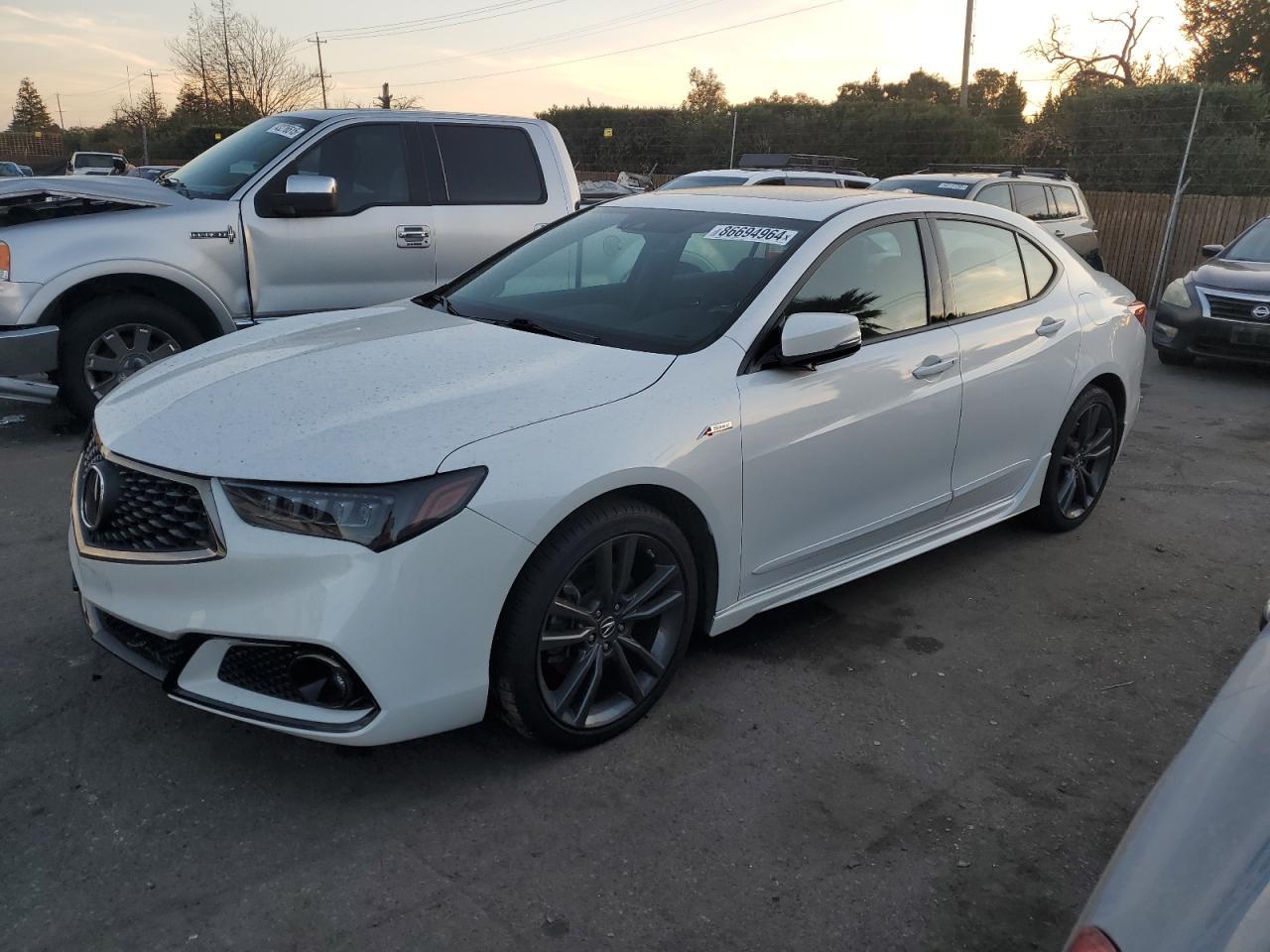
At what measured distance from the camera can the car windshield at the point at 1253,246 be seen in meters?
10.1

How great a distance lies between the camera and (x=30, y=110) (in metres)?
78.1

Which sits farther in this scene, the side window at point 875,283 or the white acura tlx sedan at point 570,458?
the side window at point 875,283

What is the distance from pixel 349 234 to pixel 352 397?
13.2 feet

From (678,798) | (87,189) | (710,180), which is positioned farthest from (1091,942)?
(710,180)

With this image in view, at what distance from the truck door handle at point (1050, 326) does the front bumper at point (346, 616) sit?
9.32 ft

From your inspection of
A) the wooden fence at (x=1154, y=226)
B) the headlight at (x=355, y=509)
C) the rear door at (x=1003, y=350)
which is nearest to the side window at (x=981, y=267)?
the rear door at (x=1003, y=350)

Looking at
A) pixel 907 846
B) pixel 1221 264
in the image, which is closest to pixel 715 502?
pixel 907 846

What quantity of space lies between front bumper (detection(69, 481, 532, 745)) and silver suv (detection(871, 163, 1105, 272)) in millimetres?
9522

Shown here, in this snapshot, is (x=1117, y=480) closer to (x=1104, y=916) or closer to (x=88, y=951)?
(x=1104, y=916)

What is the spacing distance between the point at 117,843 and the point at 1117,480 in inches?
219

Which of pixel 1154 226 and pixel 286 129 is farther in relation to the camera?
pixel 1154 226

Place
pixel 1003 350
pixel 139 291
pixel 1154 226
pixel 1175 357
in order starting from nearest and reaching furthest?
1. pixel 1003 350
2. pixel 139 291
3. pixel 1175 357
4. pixel 1154 226

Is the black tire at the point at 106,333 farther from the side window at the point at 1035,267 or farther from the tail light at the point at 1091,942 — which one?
the tail light at the point at 1091,942

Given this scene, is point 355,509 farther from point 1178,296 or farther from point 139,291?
→ point 1178,296
